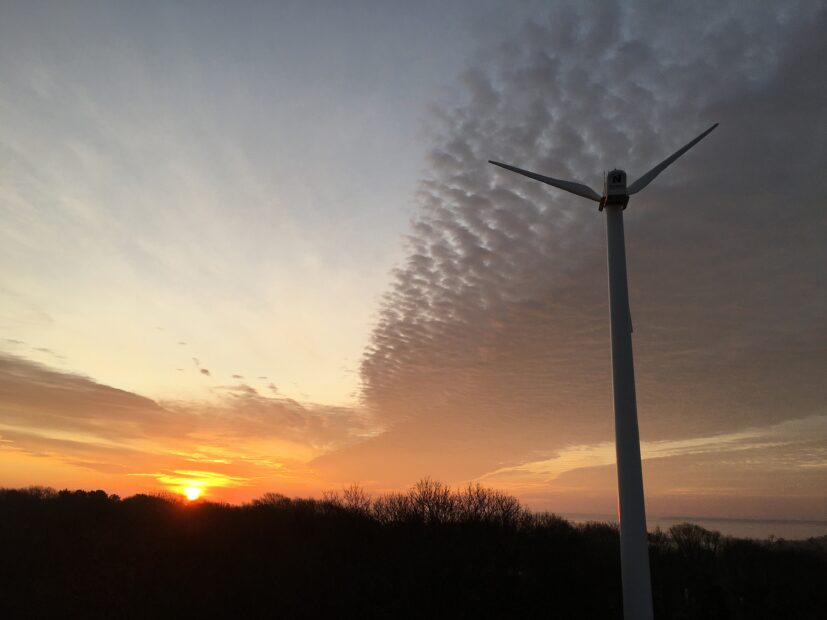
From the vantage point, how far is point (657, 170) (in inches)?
1127

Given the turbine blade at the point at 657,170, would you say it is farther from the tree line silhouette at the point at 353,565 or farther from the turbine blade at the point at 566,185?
the tree line silhouette at the point at 353,565

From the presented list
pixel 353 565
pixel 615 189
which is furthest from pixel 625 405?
pixel 353 565

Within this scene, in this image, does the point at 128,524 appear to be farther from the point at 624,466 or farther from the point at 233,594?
the point at 624,466

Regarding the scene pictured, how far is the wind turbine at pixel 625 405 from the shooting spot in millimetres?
22500

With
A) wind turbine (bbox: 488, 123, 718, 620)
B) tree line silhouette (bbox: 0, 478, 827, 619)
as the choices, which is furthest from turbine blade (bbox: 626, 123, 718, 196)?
tree line silhouette (bbox: 0, 478, 827, 619)

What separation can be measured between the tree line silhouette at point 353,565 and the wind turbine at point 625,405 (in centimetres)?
2120

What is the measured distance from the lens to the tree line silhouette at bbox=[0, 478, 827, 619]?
3994 centimetres

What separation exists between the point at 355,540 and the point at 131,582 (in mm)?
23254

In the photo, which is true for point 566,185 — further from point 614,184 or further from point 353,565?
point 353,565

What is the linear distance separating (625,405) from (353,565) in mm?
35910

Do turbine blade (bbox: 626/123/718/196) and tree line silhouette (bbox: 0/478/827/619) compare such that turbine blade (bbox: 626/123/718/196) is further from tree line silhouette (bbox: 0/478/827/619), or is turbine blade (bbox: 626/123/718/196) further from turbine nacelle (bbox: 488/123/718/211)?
tree line silhouette (bbox: 0/478/827/619)

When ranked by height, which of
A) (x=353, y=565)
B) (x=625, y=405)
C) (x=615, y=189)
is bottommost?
(x=353, y=565)

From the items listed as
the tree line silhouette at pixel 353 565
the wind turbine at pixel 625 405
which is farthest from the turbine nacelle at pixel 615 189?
the tree line silhouette at pixel 353 565

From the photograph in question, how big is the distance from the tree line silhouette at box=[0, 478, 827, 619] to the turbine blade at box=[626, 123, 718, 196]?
Answer: 3189 cm
